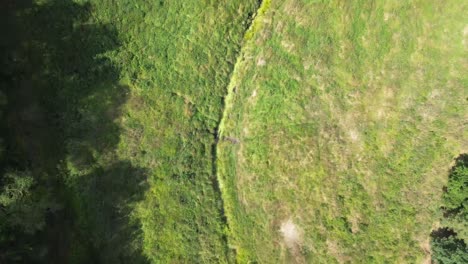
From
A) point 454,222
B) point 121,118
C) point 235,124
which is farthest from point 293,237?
point 121,118

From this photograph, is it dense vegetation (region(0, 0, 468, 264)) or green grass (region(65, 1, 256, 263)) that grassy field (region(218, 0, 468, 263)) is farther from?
green grass (region(65, 1, 256, 263))

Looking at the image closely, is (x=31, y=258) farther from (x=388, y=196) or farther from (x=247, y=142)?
(x=388, y=196)

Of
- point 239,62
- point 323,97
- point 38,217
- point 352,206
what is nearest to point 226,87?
point 239,62

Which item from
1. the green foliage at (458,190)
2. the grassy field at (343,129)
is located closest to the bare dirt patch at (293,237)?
the grassy field at (343,129)

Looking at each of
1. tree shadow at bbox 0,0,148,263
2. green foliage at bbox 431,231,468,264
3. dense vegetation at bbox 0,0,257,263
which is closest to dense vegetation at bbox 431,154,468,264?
green foliage at bbox 431,231,468,264

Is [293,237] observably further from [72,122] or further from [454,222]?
[72,122]

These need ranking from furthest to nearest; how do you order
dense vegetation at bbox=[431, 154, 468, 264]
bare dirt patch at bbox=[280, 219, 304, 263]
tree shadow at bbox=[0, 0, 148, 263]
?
bare dirt patch at bbox=[280, 219, 304, 263], tree shadow at bbox=[0, 0, 148, 263], dense vegetation at bbox=[431, 154, 468, 264]
